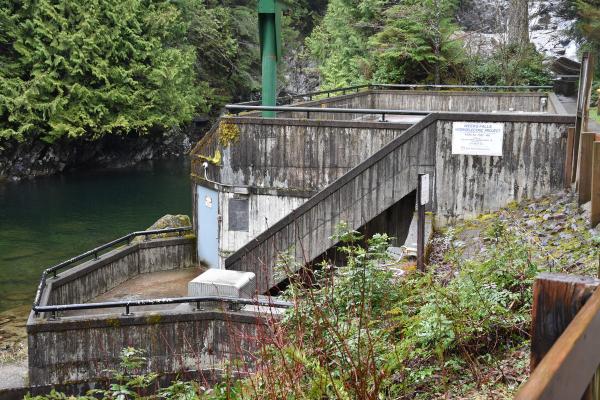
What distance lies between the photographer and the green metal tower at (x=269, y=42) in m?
17.1

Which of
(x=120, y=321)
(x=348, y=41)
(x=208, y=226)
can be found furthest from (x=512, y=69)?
(x=120, y=321)

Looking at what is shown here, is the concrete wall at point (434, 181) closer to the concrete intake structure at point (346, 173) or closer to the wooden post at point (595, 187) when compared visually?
the concrete intake structure at point (346, 173)

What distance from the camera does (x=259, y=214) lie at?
50.6 ft

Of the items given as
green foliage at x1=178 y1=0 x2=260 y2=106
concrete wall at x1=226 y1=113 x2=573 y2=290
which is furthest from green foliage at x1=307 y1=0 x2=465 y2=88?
concrete wall at x1=226 y1=113 x2=573 y2=290

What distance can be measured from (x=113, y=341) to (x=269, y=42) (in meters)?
9.29

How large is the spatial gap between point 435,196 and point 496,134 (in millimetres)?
1632

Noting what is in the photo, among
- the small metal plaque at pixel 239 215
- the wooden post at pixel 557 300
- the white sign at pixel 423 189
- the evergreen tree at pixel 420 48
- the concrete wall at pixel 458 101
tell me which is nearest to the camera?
the wooden post at pixel 557 300

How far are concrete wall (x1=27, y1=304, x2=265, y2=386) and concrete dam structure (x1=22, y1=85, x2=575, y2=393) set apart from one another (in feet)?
0.05

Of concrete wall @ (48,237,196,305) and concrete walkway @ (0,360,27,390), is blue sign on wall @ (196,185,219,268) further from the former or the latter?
concrete walkway @ (0,360,27,390)

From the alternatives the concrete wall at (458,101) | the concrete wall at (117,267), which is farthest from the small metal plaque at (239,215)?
the concrete wall at (458,101)

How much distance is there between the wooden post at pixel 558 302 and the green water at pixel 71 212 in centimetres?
1837

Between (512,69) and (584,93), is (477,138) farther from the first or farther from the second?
(512,69)

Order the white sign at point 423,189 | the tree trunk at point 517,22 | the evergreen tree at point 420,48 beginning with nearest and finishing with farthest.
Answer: the white sign at point 423,189 < the evergreen tree at point 420,48 < the tree trunk at point 517,22

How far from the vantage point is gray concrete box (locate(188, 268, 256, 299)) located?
10.9m
